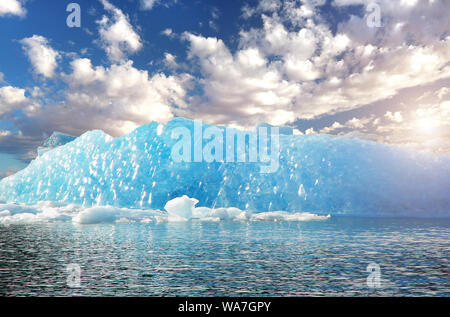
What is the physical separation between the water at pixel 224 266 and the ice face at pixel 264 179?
2002 centimetres

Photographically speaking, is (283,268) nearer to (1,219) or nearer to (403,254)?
(403,254)

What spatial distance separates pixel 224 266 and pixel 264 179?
28.4 m

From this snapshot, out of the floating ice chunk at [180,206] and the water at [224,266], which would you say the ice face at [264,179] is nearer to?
the floating ice chunk at [180,206]

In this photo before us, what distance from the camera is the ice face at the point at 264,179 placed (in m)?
39.2

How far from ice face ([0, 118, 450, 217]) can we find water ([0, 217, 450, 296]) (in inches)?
788

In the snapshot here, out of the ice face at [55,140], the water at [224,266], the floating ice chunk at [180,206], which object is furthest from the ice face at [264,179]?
the water at [224,266]

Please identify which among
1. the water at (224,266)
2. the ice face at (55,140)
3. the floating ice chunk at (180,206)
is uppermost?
the ice face at (55,140)

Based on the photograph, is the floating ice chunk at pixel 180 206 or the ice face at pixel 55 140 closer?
the floating ice chunk at pixel 180 206

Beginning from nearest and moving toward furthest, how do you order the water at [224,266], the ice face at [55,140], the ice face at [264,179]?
the water at [224,266] < the ice face at [264,179] < the ice face at [55,140]

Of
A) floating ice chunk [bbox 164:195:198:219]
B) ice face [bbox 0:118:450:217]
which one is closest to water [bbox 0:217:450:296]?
floating ice chunk [bbox 164:195:198:219]

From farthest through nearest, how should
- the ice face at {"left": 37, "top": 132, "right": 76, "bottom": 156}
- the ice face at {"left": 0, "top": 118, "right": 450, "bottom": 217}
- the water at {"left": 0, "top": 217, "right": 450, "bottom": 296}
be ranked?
the ice face at {"left": 37, "top": 132, "right": 76, "bottom": 156} < the ice face at {"left": 0, "top": 118, "right": 450, "bottom": 217} < the water at {"left": 0, "top": 217, "right": 450, "bottom": 296}

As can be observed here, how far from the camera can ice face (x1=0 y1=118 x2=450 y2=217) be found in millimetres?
39188

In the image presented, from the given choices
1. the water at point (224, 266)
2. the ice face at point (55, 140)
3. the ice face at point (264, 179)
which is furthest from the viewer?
the ice face at point (55, 140)

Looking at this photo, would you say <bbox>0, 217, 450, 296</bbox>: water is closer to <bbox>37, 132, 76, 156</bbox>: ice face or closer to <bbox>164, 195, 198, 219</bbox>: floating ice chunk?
<bbox>164, 195, 198, 219</bbox>: floating ice chunk
